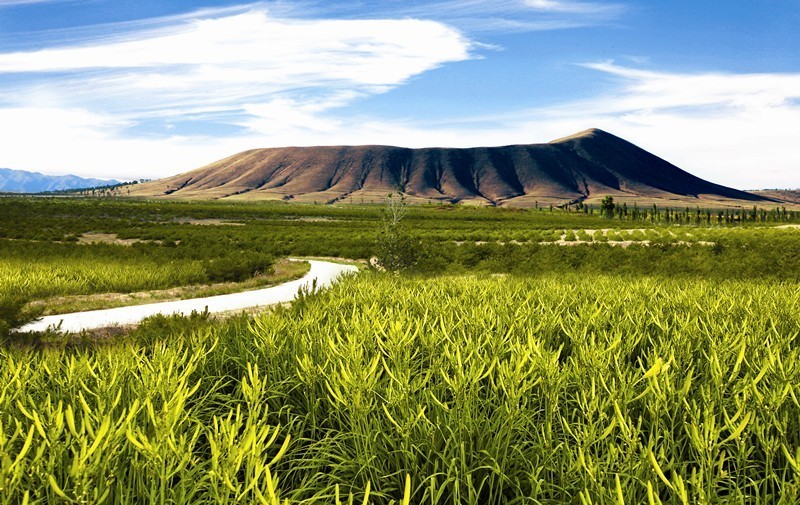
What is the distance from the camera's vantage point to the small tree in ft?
68.0

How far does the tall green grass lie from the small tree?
15.0m

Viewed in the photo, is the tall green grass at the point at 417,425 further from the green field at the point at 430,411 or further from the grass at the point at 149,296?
the grass at the point at 149,296

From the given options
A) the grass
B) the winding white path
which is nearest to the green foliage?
the winding white path

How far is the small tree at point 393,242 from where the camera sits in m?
20.7

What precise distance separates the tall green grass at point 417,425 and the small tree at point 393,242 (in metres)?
15.0

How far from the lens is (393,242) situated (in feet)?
68.1

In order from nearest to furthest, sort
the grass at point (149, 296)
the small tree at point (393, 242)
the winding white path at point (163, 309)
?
the winding white path at point (163, 309) → the grass at point (149, 296) → the small tree at point (393, 242)

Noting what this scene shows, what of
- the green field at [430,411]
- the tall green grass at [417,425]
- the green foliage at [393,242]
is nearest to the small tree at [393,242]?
the green foliage at [393,242]

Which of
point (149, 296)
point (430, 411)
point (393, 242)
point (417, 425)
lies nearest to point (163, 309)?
point (149, 296)

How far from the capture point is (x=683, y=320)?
588 cm

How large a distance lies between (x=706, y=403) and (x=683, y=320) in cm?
286

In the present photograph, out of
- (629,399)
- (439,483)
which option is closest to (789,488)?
(629,399)

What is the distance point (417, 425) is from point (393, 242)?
1755cm

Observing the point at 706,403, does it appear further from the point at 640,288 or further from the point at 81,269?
the point at 81,269
